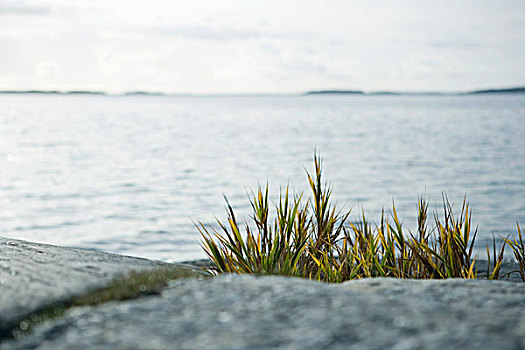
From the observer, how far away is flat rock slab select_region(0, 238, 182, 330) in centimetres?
327

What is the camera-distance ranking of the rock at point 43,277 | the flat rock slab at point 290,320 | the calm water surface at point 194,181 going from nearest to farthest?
1. the flat rock slab at point 290,320
2. the rock at point 43,277
3. the calm water surface at point 194,181

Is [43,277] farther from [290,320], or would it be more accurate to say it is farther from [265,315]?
[290,320]

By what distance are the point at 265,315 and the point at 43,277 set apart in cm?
150

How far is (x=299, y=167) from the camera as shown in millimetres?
27250

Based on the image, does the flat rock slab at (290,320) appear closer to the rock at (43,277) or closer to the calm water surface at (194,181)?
the rock at (43,277)

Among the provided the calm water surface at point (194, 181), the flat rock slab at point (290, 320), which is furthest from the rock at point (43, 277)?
the calm water surface at point (194, 181)

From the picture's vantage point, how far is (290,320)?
2.95m

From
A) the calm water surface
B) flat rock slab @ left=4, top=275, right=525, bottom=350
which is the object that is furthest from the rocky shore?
the calm water surface

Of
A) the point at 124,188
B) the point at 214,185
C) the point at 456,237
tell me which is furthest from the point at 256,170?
the point at 456,237

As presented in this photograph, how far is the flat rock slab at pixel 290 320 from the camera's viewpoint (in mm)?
2729

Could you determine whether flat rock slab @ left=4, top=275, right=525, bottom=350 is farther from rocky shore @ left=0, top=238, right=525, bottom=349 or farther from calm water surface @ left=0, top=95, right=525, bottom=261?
calm water surface @ left=0, top=95, right=525, bottom=261

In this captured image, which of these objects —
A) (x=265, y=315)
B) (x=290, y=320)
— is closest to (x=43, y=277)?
(x=265, y=315)

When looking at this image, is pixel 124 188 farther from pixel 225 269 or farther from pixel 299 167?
pixel 225 269

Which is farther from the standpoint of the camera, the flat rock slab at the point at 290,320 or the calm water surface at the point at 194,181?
the calm water surface at the point at 194,181
